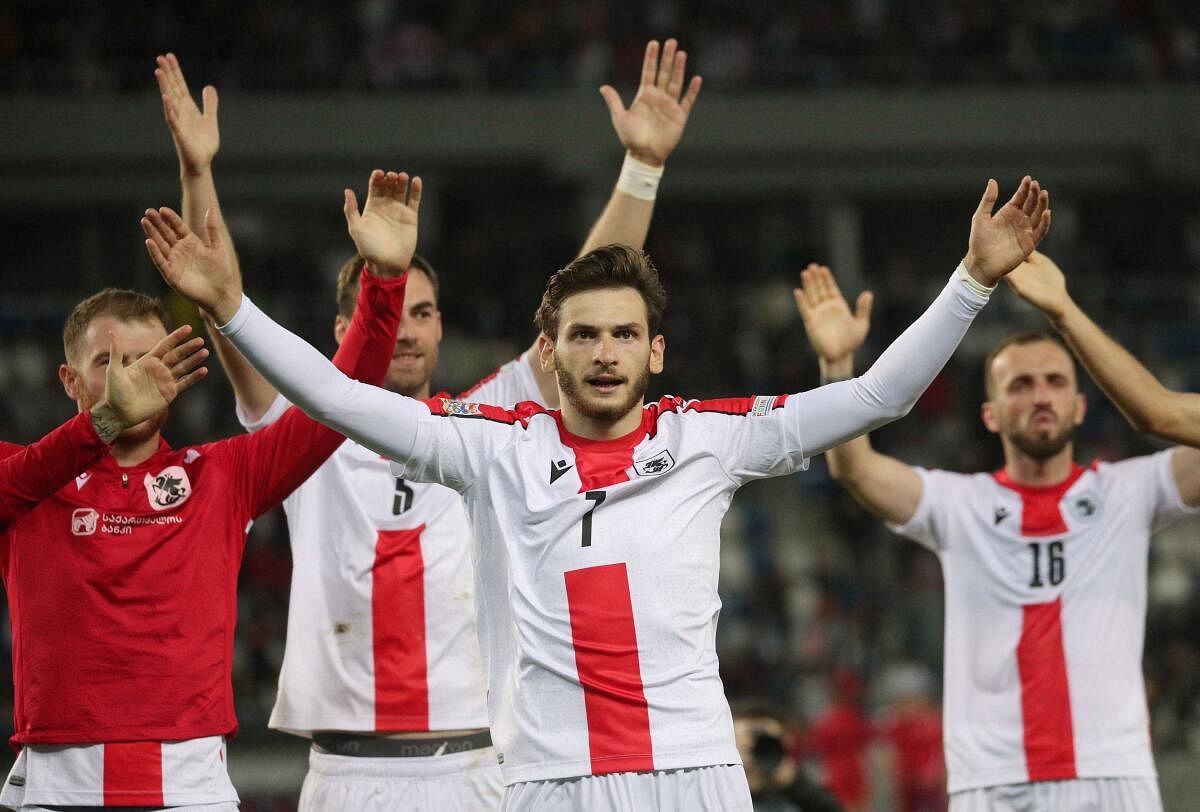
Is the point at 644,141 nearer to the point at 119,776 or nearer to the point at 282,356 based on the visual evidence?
the point at 282,356

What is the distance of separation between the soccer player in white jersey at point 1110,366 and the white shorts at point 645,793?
6.62ft

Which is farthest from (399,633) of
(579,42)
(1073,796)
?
(579,42)

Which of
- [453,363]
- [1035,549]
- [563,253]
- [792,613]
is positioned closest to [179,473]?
[1035,549]

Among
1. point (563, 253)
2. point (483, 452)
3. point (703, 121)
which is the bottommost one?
point (483, 452)

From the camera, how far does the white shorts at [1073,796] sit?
4832 mm

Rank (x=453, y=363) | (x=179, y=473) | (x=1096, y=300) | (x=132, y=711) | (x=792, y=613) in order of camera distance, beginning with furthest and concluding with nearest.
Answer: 1. (x=1096, y=300)
2. (x=453, y=363)
3. (x=792, y=613)
4. (x=179, y=473)
5. (x=132, y=711)

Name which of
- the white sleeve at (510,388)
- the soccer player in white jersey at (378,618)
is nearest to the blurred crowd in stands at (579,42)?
the white sleeve at (510,388)

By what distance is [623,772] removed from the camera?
354 centimetres

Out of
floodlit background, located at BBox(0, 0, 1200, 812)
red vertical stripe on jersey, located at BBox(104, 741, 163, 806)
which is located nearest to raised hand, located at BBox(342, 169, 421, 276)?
red vertical stripe on jersey, located at BBox(104, 741, 163, 806)

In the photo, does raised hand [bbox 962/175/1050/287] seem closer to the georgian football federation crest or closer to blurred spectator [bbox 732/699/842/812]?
the georgian football federation crest

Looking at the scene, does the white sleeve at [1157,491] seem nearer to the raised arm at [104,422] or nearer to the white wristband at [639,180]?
the white wristband at [639,180]

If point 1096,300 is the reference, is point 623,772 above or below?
below

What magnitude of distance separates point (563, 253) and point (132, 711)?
49.0ft

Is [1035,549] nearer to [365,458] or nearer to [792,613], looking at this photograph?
[365,458]
